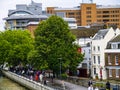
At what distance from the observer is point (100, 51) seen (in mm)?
71438

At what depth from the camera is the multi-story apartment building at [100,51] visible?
232ft

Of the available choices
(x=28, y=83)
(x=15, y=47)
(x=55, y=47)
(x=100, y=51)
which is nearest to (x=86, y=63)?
(x=100, y=51)

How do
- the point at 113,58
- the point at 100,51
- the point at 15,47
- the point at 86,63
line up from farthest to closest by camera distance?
the point at 15,47, the point at 86,63, the point at 100,51, the point at 113,58

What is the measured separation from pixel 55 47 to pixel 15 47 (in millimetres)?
35646

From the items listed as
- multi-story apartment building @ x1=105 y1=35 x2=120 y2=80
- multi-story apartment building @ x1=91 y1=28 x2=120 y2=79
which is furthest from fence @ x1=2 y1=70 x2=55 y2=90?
multi-story apartment building @ x1=105 y1=35 x2=120 y2=80

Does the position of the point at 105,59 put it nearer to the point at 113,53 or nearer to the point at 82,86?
the point at 113,53

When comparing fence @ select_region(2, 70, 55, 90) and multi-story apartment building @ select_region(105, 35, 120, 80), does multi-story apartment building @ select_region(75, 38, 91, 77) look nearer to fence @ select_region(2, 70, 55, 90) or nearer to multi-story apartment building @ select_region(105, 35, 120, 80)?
multi-story apartment building @ select_region(105, 35, 120, 80)

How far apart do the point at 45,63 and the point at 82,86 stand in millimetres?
16004

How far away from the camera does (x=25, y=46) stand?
105 m

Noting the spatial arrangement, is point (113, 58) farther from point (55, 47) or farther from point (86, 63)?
point (86, 63)

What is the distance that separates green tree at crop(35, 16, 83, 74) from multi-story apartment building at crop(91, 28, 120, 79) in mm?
2616

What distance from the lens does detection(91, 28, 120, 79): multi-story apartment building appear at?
7062 cm

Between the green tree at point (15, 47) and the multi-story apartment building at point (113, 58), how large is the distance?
3483 centimetres

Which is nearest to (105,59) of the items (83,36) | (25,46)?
(83,36)
